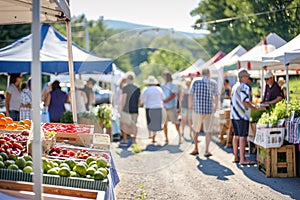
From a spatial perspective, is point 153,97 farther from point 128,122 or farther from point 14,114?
point 14,114

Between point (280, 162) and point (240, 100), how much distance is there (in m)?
1.48

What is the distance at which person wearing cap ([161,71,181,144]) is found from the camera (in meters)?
12.1

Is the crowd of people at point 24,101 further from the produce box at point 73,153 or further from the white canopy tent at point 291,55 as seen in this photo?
the white canopy tent at point 291,55

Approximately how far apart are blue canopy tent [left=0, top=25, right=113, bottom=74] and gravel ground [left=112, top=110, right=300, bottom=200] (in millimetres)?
2118

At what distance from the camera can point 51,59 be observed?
31.9ft

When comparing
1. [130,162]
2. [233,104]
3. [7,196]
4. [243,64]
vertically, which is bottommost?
Answer: [130,162]

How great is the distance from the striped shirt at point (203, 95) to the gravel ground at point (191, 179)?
102cm

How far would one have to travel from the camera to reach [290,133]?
23.9 ft

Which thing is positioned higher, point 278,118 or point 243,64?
point 243,64

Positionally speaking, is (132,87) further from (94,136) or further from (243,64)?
(94,136)

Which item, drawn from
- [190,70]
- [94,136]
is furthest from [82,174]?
[190,70]

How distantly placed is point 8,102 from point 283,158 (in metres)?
5.91

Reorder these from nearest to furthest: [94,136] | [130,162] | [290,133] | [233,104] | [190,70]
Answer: [94,136] → [290,133] → [233,104] → [130,162] → [190,70]

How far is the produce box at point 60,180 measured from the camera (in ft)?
11.8
